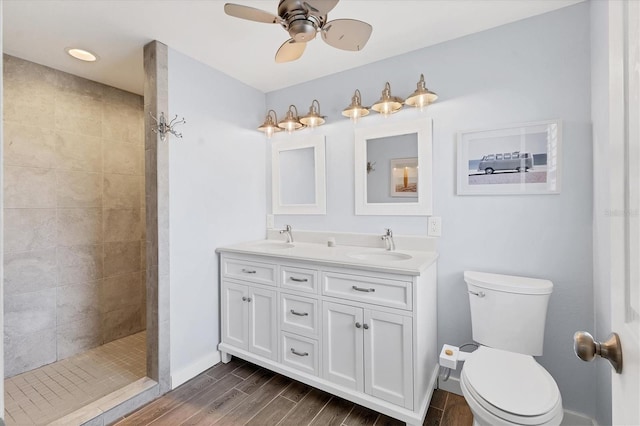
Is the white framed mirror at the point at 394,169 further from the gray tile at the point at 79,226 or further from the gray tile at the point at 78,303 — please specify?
the gray tile at the point at 78,303

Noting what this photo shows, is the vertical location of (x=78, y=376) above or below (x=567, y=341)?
below

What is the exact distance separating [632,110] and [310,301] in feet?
5.58

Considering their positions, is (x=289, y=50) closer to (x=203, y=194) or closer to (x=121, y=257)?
(x=203, y=194)

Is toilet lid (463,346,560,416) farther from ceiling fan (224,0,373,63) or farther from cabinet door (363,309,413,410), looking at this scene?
ceiling fan (224,0,373,63)

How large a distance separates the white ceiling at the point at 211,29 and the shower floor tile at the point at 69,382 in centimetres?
232

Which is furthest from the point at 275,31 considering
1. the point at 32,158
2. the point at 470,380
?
the point at 470,380

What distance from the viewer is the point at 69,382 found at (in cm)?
206

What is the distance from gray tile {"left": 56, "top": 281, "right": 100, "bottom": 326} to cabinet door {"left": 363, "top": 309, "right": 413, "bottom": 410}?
7.82ft

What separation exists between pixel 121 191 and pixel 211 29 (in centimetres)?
175

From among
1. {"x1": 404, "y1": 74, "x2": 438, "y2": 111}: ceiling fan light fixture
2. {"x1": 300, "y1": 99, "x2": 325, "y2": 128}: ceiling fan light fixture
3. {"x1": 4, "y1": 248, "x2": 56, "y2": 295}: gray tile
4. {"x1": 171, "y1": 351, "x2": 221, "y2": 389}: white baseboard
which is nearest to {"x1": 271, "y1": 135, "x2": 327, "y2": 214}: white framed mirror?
{"x1": 300, "y1": 99, "x2": 325, "y2": 128}: ceiling fan light fixture

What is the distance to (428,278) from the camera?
180 cm

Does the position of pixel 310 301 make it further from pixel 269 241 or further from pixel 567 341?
pixel 567 341

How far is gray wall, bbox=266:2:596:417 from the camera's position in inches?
64.8

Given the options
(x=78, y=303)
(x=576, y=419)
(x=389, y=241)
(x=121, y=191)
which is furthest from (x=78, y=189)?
(x=576, y=419)
